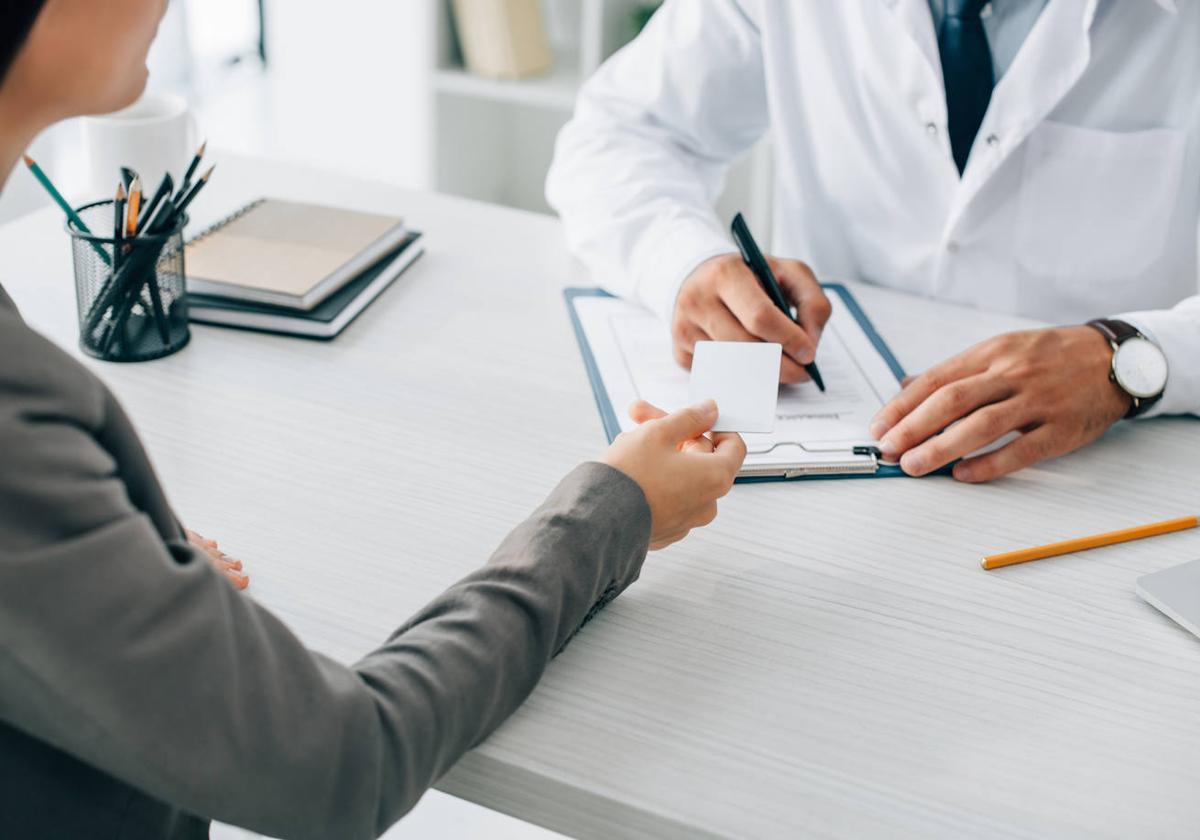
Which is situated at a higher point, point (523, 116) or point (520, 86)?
point (520, 86)

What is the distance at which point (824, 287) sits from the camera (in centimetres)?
125

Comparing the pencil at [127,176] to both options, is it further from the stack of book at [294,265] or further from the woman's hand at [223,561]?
the woman's hand at [223,561]

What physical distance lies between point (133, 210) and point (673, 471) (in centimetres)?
52

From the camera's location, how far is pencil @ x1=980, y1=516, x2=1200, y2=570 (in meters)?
0.83

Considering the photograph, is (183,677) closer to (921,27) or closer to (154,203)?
(154,203)

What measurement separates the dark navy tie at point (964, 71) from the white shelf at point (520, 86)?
50.5 inches

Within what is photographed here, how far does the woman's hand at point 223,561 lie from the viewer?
763 mm

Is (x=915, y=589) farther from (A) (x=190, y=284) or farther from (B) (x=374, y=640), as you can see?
(A) (x=190, y=284)

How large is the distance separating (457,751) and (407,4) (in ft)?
7.57

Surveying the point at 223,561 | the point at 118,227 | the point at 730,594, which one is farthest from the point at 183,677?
the point at 118,227

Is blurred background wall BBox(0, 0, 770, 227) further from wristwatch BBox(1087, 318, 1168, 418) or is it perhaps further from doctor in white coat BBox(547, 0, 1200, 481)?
wristwatch BBox(1087, 318, 1168, 418)

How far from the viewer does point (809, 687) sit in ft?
2.32

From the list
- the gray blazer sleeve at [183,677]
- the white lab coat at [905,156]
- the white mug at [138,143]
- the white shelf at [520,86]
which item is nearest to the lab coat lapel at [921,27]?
the white lab coat at [905,156]

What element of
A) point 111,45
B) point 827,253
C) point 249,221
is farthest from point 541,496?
point 827,253
